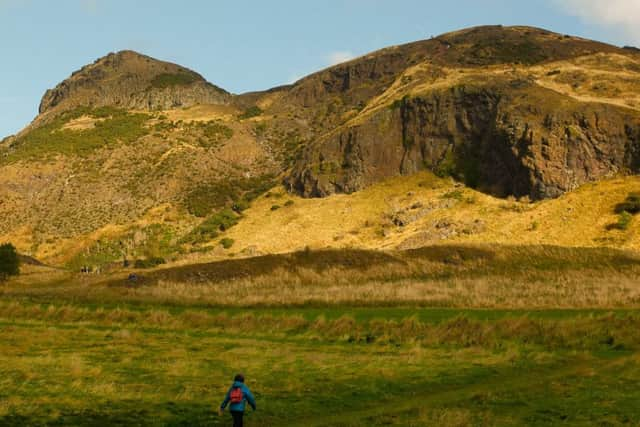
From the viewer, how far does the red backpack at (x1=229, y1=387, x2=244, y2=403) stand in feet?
51.5

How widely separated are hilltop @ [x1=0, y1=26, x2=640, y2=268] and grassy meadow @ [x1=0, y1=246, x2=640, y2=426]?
23.5 metres

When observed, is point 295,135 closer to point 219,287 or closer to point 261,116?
point 261,116

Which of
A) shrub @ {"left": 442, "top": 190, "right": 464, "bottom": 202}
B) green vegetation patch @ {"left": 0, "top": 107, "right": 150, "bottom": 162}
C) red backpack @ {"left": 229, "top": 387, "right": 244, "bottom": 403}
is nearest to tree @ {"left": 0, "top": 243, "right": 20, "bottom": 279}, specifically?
shrub @ {"left": 442, "top": 190, "right": 464, "bottom": 202}

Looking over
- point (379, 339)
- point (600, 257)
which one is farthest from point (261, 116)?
point (379, 339)

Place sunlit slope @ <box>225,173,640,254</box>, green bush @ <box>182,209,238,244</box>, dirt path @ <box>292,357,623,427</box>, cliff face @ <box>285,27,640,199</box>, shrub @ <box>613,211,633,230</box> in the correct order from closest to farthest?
dirt path @ <box>292,357,623,427</box>
shrub @ <box>613,211,633,230</box>
sunlit slope @ <box>225,173,640,254</box>
cliff face @ <box>285,27,640,199</box>
green bush @ <box>182,209,238,244</box>

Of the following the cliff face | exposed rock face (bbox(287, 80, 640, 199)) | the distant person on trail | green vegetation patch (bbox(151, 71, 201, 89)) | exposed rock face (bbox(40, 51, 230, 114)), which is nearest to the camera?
the distant person on trail

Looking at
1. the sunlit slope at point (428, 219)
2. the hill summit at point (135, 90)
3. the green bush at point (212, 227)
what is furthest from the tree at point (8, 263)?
the hill summit at point (135, 90)

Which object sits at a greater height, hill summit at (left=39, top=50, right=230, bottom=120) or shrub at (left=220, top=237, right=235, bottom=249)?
hill summit at (left=39, top=50, right=230, bottom=120)

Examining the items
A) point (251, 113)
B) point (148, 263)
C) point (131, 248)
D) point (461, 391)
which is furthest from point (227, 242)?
point (461, 391)

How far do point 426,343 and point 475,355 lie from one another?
3.45 metres

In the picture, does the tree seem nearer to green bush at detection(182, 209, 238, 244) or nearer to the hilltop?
the hilltop

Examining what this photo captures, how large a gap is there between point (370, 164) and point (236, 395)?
94.8m

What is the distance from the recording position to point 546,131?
307ft

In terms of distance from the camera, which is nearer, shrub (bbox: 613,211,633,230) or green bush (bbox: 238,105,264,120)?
shrub (bbox: 613,211,633,230)
